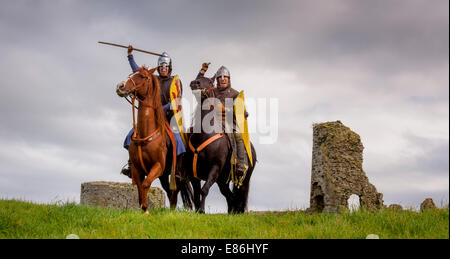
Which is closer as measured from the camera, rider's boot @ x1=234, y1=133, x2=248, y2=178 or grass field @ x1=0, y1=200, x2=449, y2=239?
grass field @ x1=0, y1=200, x2=449, y2=239

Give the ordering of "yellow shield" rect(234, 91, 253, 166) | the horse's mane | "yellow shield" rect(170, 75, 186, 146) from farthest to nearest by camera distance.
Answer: "yellow shield" rect(234, 91, 253, 166)
"yellow shield" rect(170, 75, 186, 146)
the horse's mane

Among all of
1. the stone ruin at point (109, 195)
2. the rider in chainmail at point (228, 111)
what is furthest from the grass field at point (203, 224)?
the stone ruin at point (109, 195)

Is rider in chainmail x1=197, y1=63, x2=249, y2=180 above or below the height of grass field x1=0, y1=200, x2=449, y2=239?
above

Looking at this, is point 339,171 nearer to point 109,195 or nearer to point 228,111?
point 228,111

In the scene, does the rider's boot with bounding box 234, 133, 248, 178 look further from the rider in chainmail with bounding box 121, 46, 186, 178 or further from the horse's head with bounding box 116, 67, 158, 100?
the horse's head with bounding box 116, 67, 158, 100

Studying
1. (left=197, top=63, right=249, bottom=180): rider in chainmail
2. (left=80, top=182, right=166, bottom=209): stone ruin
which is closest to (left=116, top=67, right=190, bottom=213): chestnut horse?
(left=197, top=63, right=249, bottom=180): rider in chainmail

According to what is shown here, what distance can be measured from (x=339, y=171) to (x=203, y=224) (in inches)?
146

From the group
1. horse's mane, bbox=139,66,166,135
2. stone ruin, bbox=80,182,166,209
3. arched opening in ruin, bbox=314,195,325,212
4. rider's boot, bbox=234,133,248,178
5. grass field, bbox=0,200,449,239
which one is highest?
horse's mane, bbox=139,66,166,135

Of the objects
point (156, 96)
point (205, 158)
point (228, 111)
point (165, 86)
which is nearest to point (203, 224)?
point (205, 158)

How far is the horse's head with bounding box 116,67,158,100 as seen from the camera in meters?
10.2

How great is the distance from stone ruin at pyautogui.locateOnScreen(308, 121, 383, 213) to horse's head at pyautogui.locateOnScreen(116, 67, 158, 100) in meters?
4.21

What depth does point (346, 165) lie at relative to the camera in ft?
37.3
